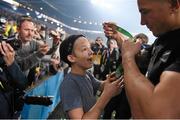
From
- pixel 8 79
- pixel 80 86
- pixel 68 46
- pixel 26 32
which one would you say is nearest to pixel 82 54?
pixel 68 46

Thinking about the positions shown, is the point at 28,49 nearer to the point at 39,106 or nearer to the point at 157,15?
the point at 39,106

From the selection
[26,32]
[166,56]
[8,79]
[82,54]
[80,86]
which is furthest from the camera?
[26,32]

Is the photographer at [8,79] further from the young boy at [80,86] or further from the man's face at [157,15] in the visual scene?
the man's face at [157,15]

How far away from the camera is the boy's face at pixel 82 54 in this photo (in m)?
2.57

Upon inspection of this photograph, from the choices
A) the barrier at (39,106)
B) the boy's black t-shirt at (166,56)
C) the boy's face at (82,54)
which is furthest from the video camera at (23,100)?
the boy's black t-shirt at (166,56)

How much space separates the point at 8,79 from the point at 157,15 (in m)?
1.78

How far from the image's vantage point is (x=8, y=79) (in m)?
2.87

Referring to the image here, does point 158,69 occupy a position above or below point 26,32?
above

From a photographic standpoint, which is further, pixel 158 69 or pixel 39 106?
pixel 39 106

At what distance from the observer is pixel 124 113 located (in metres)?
1.82

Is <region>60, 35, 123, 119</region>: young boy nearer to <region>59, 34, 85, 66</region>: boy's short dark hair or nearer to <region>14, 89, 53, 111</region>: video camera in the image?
<region>59, 34, 85, 66</region>: boy's short dark hair

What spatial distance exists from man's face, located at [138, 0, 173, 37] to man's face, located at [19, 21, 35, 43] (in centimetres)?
302

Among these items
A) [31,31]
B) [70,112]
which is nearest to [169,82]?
[70,112]

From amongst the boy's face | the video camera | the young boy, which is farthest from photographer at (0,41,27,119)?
the boy's face
